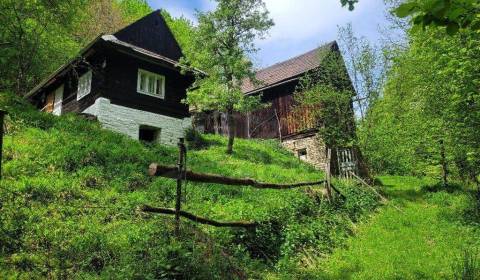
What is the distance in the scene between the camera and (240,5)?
22203 millimetres

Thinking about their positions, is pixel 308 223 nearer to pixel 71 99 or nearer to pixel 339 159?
pixel 339 159

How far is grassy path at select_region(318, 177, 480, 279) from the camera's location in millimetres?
9117

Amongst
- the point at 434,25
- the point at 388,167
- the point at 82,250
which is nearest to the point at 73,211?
the point at 82,250

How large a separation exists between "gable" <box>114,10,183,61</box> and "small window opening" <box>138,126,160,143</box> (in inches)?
182

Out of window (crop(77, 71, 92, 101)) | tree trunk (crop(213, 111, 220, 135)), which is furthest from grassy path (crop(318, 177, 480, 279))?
tree trunk (crop(213, 111, 220, 135))

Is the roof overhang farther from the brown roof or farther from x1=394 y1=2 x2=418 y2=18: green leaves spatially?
x1=394 y1=2 x2=418 y2=18: green leaves

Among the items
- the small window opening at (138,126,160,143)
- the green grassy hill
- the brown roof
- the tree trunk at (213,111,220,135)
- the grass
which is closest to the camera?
the green grassy hill

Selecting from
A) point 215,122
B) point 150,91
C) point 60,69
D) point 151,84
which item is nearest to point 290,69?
point 215,122

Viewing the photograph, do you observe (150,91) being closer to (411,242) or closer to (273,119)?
(273,119)

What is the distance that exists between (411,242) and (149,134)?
15.7 meters

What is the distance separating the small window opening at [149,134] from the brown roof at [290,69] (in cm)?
653

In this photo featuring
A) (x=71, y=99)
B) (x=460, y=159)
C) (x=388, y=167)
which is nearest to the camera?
(x=460, y=159)

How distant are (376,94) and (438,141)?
4.18m

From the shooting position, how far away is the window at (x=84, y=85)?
22375mm
